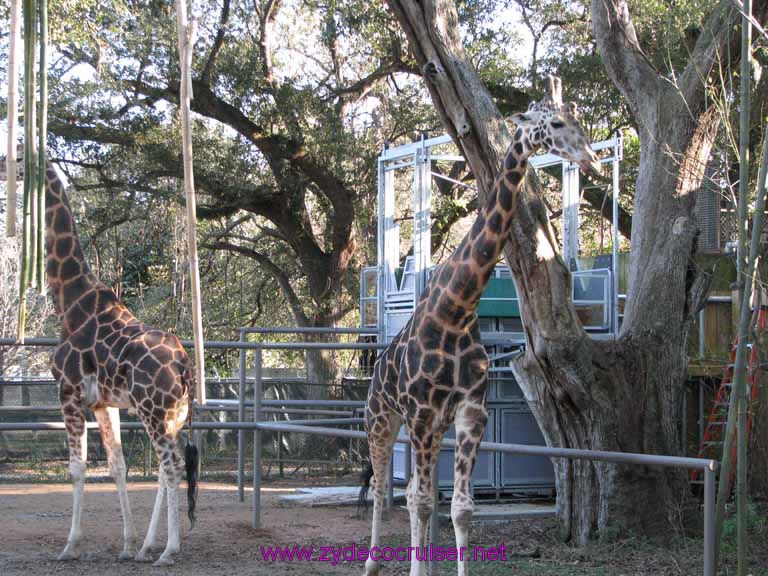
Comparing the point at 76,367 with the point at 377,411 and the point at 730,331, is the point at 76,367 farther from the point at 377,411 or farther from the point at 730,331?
the point at 730,331

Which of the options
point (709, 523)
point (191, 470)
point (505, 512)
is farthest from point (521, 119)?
point (505, 512)

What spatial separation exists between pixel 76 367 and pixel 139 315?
45.7ft

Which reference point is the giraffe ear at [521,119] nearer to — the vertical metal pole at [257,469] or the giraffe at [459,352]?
the giraffe at [459,352]

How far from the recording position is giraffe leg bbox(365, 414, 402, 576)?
5.96 meters

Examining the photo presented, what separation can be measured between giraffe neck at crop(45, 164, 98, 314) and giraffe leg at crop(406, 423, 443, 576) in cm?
333

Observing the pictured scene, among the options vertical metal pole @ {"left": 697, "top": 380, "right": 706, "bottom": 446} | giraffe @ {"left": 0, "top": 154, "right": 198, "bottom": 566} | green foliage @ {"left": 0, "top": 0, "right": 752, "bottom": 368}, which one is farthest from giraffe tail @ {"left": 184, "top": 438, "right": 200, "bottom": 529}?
green foliage @ {"left": 0, "top": 0, "right": 752, "bottom": 368}

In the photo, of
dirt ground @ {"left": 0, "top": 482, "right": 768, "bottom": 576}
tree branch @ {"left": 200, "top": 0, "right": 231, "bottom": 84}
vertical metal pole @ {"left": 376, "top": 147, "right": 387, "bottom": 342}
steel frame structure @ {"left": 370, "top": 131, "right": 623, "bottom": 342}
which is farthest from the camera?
tree branch @ {"left": 200, "top": 0, "right": 231, "bottom": 84}

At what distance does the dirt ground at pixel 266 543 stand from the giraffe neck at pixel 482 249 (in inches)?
97.4

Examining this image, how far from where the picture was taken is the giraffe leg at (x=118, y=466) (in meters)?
7.04

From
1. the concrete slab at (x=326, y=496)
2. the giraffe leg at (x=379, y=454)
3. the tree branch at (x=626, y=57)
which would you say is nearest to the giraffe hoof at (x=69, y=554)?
the giraffe leg at (x=379, y=454)

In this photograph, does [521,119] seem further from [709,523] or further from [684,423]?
[684,423]

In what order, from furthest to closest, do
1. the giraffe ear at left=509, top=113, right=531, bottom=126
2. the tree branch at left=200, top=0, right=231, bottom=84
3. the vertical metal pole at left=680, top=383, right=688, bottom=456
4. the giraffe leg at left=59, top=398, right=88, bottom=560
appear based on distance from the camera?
1. the tree branch at left=200, top=0, right=231, bottom=84
2. the vertical metal pole at left=680, top=383, right=688, bottom=456
3. the giraffe leg at left=59, top=398, right=88, bottom=560
4. the giraffe ear at left=509, top=113, right=531, bottom=126

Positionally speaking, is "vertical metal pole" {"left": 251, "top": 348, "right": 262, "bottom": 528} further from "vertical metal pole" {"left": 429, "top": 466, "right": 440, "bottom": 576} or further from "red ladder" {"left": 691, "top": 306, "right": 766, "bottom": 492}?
"red ladder" {"left": 691, "top": 306, "right": 766, "bottom": 492}

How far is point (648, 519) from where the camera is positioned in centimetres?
818
